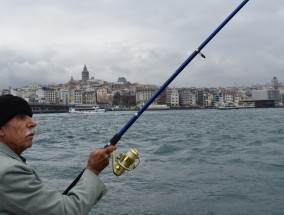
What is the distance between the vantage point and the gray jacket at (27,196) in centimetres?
161

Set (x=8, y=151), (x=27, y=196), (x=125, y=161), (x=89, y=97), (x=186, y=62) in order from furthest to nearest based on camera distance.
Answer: (x=89, y=97)
(x=186, y=62)
(x=125, y=161)
(x=8, y=151)
(x=27, y=196)

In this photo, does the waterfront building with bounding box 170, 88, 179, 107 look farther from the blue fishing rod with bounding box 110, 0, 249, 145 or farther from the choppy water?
the blue fishing rod with bounding box 110, 0, 249, 145

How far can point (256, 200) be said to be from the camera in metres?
7.16

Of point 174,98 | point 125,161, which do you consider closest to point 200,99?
point 174,98

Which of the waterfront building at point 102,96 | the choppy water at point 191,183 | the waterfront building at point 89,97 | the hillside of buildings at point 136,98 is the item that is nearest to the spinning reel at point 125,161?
the choppy water at point 191,183

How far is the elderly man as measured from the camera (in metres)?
1.61

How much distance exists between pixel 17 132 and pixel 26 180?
1.01 ft

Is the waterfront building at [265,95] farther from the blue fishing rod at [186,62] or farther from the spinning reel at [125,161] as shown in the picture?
the spinning reel at [125,161]

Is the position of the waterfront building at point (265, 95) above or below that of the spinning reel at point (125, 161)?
above

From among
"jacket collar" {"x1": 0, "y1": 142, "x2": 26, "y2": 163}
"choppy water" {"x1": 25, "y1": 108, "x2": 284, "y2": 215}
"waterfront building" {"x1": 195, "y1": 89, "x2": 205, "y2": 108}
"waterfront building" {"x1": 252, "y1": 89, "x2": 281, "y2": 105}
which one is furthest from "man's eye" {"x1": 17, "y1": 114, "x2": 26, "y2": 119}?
"waterfront building" {"x1": 195, "y1": 89, "x2": 205, "y2": 108}

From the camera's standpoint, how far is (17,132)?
Result: 6.14ft

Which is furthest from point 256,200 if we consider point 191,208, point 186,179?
point 186,179

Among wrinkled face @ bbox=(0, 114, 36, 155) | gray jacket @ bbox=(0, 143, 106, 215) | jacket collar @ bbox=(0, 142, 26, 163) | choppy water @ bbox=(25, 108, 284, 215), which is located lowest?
choppy water @ bbox=(25, 108, 284, 215)

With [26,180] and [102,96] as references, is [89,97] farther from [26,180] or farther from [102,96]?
[26,180]
